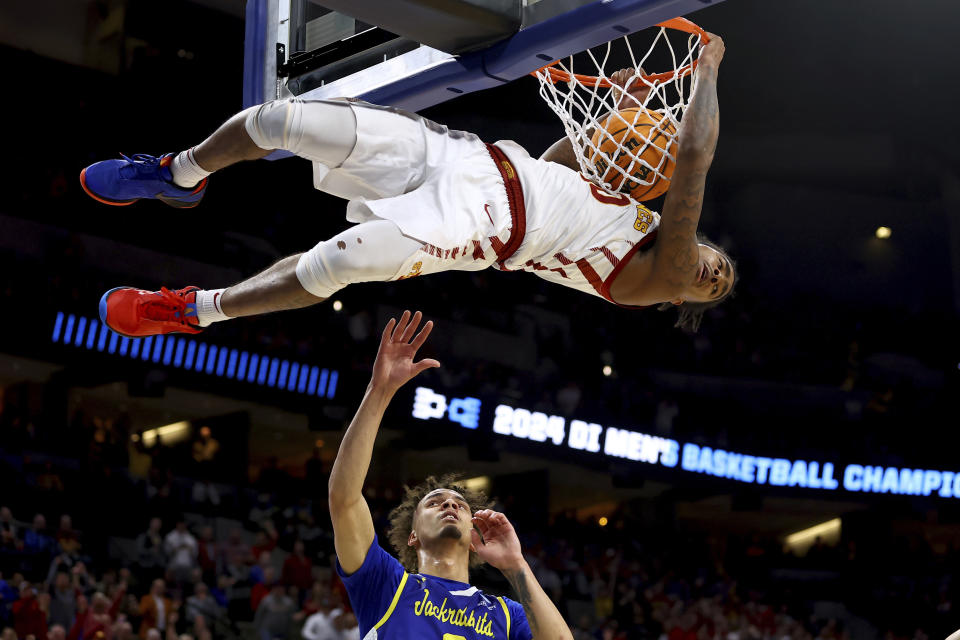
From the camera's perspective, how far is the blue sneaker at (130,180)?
12.6 feet

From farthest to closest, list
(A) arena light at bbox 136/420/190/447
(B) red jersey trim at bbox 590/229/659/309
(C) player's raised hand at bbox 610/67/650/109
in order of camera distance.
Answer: (A) arena light at bbox 136/420/190/447 < (C) player's raised hand at bbox 610/67/650/109 < (B) red jersey trim at bbox 590/229/659/309

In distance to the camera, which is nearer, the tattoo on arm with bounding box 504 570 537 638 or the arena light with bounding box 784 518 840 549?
the tattoo on arm with bounding box 504 570 537 638

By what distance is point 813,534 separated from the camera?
20281 mm

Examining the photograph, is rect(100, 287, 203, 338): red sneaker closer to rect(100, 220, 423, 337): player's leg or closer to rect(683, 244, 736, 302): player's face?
rect(100, 220, 423, 337): player's leg

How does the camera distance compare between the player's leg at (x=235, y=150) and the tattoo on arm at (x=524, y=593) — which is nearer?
the player's leg at (x=235, y=150)

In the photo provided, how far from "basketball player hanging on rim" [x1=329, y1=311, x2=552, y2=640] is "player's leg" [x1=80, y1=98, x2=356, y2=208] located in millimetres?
651

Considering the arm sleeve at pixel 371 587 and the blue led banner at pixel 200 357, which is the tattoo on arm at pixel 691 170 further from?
the blue led banner at pixel 200 357

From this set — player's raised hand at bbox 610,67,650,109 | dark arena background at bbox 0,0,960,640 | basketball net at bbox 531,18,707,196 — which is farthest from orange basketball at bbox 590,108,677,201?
dark arena background at bbox 0,0,960,640

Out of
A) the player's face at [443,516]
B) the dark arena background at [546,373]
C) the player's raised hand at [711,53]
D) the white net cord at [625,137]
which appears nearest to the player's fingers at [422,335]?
the player's face at [443,516]

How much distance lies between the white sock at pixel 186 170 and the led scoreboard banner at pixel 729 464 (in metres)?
13.4

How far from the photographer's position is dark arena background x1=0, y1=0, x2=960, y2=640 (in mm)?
13266

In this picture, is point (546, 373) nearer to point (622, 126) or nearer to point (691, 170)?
point (622, 126)

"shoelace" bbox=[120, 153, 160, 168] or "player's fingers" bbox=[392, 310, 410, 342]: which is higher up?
"shoelace" bbox=[120, 153, 160, 168]

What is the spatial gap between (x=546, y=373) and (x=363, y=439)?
1446cm
